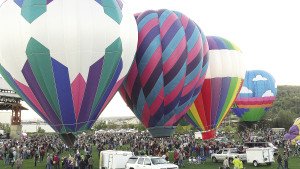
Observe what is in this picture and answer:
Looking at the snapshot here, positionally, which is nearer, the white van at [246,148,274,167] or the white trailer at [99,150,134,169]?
the white trailer at [99,150,134,169]

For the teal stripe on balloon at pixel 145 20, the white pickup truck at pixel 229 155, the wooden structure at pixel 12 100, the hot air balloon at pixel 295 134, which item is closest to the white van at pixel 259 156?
the white pickup truck at pixel 229 155

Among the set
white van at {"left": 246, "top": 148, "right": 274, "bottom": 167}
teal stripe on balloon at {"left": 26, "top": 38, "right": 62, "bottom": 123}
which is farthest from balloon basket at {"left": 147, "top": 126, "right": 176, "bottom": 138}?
teal stripe on balloon at {"left": 26, "top": 38, "right": 62, "bottom": 123}

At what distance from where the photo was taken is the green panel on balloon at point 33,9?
1898 centimetres

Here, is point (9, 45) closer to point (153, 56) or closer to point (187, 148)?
point (153, 56)

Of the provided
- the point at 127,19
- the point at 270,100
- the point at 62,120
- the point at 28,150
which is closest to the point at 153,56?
the point at 127,19

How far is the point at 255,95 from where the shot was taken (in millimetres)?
48375

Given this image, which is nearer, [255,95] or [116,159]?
[116,159]

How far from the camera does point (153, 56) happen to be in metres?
24.2

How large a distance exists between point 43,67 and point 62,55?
996 mm

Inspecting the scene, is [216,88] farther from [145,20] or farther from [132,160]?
[132,160]

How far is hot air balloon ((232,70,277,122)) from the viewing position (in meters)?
48.2

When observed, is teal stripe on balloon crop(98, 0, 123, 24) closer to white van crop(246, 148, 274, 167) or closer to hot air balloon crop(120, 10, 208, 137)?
hot air balloon crop(120, 10, 208, 137)

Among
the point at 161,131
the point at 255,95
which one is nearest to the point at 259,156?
the point at 161,131

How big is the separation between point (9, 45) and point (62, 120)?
13.8ft
